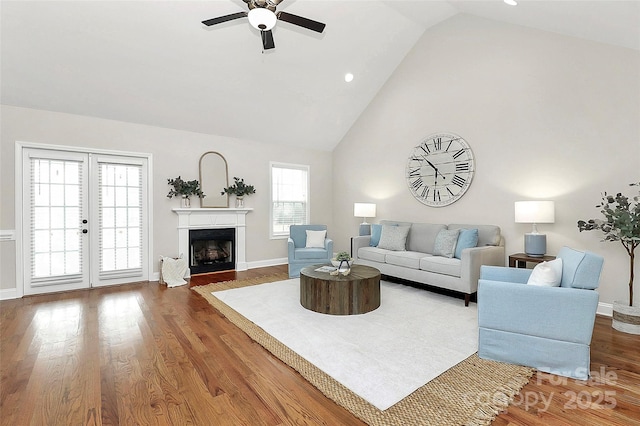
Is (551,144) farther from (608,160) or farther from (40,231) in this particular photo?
(40,231)

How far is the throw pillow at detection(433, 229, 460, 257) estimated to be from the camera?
4.43 metres

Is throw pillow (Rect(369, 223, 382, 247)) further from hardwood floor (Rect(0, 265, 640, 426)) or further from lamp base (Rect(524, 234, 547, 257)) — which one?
hardwood floor (Rect(0, 265, 640, 426))

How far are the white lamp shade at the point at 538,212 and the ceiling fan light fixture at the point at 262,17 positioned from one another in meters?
3.62

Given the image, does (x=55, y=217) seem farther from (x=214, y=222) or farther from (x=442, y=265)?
(x=442, y=265)

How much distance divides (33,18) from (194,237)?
3629mm

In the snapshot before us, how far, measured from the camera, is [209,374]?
2.34 meters

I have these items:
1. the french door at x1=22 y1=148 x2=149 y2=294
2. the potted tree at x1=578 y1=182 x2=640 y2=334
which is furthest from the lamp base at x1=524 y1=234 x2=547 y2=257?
the french door at x1=22 y1=148 x2=149 y2=294

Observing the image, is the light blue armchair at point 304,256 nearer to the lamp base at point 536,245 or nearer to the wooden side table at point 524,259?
the wooden side table at point 524,259

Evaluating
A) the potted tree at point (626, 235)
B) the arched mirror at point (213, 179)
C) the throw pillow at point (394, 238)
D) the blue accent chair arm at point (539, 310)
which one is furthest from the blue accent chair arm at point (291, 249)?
the potted tree at point (626, 235)

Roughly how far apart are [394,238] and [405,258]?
594 mm

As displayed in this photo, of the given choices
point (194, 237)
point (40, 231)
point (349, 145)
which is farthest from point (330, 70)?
point (40, 231)

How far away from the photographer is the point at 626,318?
3092mm

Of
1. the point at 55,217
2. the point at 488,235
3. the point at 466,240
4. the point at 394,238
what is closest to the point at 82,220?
the point at 55,217

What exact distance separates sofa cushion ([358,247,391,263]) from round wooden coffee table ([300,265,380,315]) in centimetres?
127
